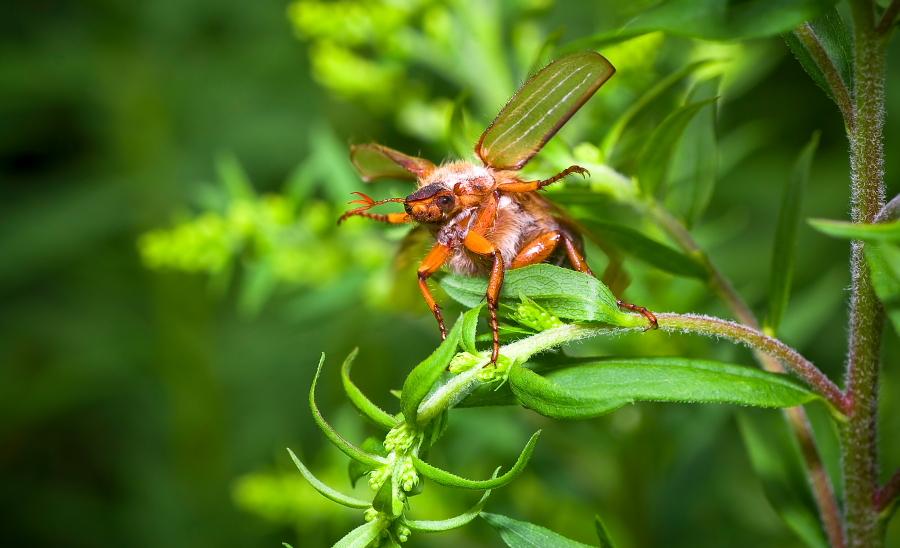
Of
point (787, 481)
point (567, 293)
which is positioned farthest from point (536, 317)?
point (787, 481)

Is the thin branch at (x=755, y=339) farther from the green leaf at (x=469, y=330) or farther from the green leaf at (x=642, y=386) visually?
the green leaf at (x=469, y=330)

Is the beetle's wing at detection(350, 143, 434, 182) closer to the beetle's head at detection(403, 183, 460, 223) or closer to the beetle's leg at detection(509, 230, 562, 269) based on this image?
the beetle's head at detection(403, 183, 460, 223)

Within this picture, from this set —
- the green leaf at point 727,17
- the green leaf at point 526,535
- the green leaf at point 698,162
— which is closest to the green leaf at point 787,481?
the green leaf at point 698,162

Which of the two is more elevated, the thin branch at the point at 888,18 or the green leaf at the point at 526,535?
the thin branch at the point at 888,18

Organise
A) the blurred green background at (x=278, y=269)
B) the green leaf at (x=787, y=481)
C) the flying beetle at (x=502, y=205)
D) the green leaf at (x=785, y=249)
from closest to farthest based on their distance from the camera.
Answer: the flying beetle at (x=502, y=205) → the green leaf at (x=785, y=249) → the green leaf at (x=787, y=481) → the blurred green background at (x=278, y=269)

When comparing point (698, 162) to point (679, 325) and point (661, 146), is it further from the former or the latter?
point (679, 325)

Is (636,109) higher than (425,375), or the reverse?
(636,109)

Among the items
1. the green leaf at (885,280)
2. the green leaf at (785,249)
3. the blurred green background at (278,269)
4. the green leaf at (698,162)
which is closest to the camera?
the green leaf at (885,280)
